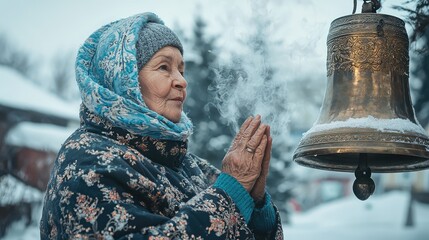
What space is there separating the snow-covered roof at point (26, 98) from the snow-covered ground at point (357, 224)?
5.84m

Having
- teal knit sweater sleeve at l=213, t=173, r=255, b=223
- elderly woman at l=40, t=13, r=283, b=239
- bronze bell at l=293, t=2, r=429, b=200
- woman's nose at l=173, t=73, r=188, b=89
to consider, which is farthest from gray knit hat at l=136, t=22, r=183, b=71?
bronze bell at l=293, t=2, r=429, b=200

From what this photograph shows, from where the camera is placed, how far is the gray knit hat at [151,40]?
8.59 ft

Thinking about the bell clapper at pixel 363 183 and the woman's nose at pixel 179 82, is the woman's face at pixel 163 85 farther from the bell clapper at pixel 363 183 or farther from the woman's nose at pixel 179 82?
the bell clapper at pixel 363 183

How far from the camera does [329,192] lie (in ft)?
135

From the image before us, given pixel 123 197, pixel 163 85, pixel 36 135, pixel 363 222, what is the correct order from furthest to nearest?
pixel 363 222 < pixel 36 135 < pixel 163 85 < pixel 123 197

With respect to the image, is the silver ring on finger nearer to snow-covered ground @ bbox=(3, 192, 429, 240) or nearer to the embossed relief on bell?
the embossed relief on bell

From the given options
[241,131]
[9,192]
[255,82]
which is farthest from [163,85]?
[9,192]

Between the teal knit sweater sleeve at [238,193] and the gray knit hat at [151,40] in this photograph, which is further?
the gray knit hat at [151,40]

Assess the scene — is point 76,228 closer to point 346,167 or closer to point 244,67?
point 346,167

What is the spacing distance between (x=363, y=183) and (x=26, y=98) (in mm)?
16946

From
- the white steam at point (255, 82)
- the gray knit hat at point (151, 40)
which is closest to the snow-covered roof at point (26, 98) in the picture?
the white steam at point (255, 82)

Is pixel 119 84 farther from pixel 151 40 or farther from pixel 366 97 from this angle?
pixel 366 97

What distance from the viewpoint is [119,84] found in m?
2.45

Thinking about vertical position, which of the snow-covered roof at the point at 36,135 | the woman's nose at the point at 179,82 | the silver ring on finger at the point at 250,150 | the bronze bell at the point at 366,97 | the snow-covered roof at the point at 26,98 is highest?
the snow-covered roof at the point at 26,98
